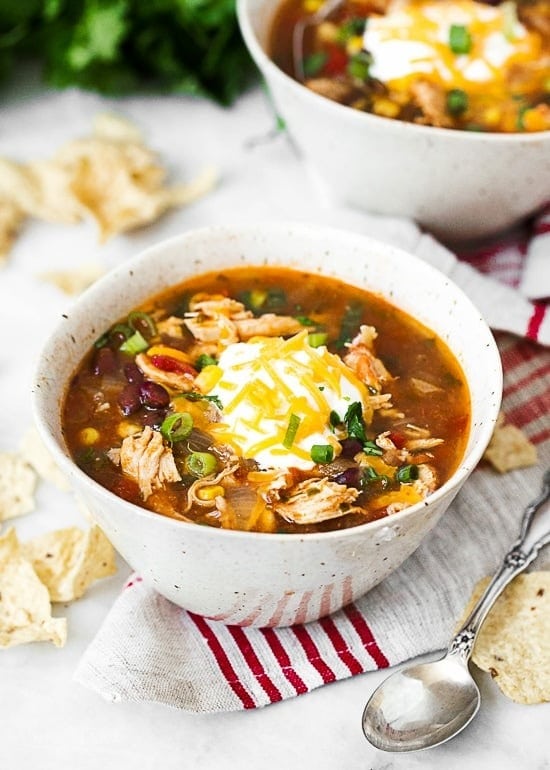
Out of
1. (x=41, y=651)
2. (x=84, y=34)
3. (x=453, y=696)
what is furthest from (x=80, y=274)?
(x=453, y=696)

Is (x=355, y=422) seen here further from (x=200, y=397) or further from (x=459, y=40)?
(x=459, y=40)

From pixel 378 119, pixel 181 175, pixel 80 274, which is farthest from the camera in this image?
pixel 181 175

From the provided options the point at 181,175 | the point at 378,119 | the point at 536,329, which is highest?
the point at 378,119

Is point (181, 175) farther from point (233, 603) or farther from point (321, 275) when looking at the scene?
point (233, 603)

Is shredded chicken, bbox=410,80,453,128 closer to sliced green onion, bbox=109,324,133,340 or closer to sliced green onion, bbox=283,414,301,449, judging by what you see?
sliced green onion, bbox=109,324,133,340

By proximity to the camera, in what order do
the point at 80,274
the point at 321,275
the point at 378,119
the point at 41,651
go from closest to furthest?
1. the point at 41,651
2. the point at 321,275
3. the point at 378,119
4. the point at 80,274

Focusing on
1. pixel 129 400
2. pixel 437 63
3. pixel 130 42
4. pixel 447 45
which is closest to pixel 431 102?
pixel 437 63
